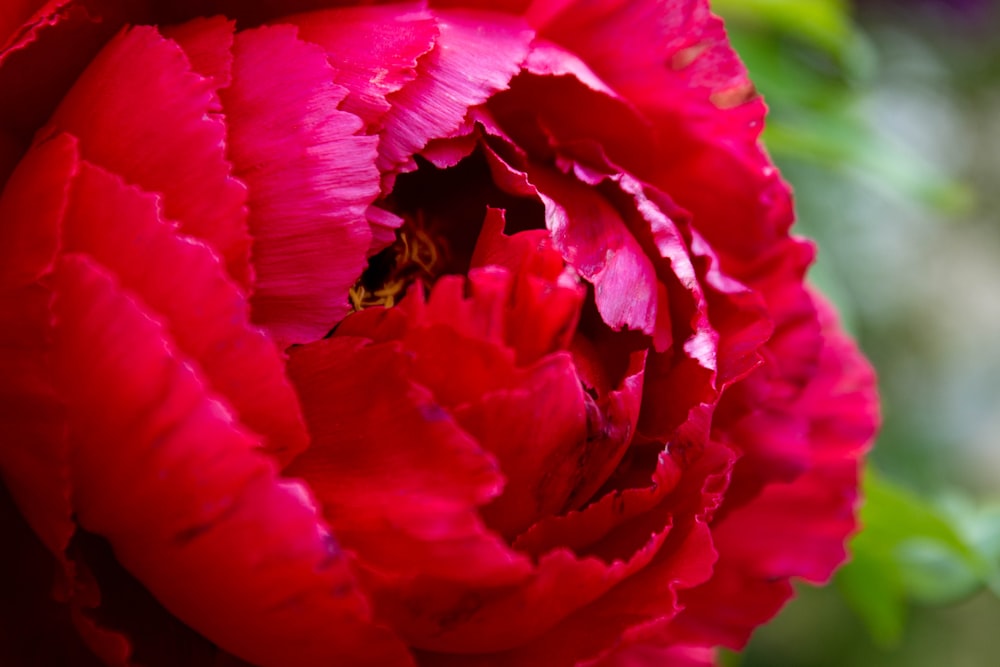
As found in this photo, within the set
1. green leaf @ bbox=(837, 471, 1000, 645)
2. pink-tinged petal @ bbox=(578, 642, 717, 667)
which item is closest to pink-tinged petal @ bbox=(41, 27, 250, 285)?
pink-tinged petal @ bbox=(578, 642, 717, 667)

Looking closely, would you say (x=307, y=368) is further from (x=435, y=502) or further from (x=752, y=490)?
Result: (x=752, y=490)

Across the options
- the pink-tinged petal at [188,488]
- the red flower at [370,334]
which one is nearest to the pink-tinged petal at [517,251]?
the red flower at [370,334]

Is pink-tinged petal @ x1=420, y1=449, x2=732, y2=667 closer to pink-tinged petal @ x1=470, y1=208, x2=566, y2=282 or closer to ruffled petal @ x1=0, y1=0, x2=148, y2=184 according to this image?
pink-tinged petal @ x1=470, y1=208, x2=566, y2=282

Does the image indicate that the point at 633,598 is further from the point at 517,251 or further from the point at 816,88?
the point at 816,88

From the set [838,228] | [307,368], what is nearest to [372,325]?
[307,368]

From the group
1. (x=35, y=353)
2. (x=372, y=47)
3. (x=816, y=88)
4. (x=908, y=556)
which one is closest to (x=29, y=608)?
(x=35, y=353)

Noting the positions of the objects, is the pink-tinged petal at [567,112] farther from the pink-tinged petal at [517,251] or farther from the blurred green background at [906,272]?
the blurred green background at [906,272]
